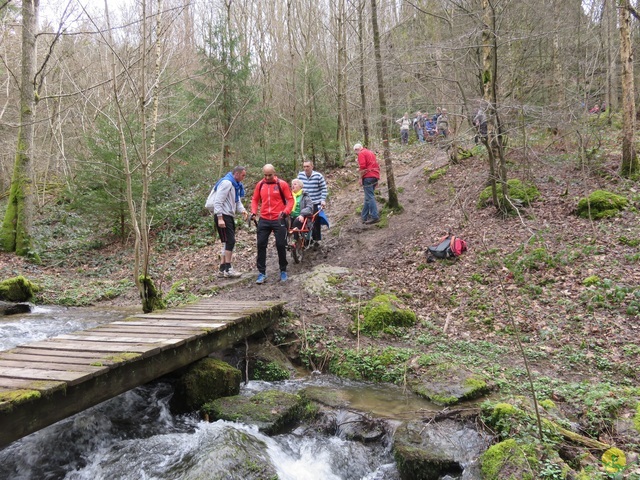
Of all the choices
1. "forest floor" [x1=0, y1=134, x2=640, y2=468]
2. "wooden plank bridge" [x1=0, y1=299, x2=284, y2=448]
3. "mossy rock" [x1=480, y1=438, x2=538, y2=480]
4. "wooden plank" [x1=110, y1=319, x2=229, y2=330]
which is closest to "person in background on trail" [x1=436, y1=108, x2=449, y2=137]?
"forest floor" [x1=0, y1=134, x2=640, y2=468]

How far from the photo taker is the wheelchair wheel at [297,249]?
9828mm

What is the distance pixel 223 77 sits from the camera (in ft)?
48.1

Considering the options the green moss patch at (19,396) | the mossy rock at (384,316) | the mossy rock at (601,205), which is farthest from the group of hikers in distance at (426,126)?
the green moss patch at (19,396)

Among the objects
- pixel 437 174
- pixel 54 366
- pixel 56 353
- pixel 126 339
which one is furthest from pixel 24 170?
pixel 437 174

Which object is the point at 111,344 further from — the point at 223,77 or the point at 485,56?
the point at 223,77

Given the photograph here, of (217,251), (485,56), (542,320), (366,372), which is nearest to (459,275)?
(542,320)

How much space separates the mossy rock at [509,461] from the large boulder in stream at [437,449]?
128 millimetres

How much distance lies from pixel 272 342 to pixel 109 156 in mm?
9771

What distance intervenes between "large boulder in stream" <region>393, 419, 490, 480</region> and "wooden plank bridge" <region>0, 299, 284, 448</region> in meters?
2.42

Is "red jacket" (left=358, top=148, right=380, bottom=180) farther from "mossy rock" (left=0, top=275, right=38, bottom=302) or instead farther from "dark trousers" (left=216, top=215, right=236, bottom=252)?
"mossy rock" (left=0, top=275, right=38, bottom=302)

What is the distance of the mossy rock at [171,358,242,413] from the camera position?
4988mm

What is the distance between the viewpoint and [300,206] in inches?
396

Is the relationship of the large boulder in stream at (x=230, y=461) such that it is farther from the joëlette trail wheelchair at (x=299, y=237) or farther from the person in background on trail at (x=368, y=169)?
the person in background on trail at (x=368, y=169)

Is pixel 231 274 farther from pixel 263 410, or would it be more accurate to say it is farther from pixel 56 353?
pixel 56 353
